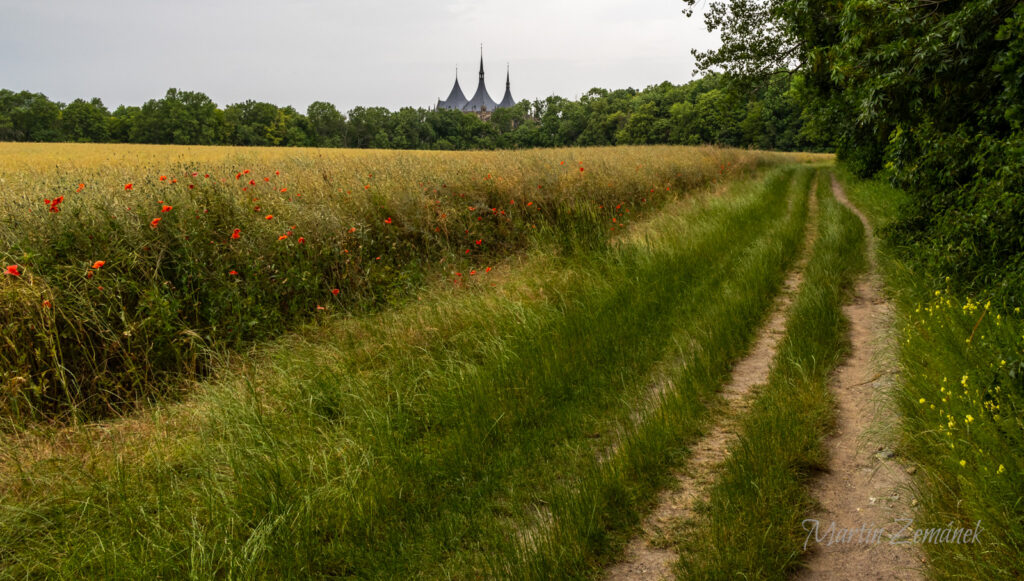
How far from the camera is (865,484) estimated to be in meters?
2.59

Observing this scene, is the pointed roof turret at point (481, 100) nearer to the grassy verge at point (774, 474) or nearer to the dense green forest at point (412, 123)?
the dense green forest at point (412, 123)

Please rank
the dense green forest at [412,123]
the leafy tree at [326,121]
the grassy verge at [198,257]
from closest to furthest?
1. the grassy verge at [198,257]
2. the dense green forest at [412,123]
3. the leafy tree at [326,121]

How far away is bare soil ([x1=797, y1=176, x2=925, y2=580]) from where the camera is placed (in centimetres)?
207

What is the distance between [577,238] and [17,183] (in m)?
7.53

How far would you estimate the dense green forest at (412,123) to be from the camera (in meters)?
56.9

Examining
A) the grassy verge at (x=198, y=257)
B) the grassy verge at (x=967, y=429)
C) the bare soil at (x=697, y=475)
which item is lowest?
the bare soil at (x=697, y=475)

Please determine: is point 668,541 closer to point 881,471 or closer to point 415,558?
point 415,558

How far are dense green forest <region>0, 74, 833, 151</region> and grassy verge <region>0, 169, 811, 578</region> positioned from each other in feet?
159

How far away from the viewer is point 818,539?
7.34ft

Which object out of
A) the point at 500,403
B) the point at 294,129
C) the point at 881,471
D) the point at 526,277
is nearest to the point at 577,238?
the point at 526,277

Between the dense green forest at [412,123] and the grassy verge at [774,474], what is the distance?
48.0 m

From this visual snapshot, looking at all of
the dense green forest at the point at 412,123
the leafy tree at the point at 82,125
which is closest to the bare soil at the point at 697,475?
the dense green forest at the point at 412,123

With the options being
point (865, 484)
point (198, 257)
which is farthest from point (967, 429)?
point (198, 257)

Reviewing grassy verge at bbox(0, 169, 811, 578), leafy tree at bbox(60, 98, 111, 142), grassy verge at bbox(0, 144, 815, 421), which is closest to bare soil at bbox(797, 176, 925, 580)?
grassy verge at bbox(0, 169, 811, 578)
